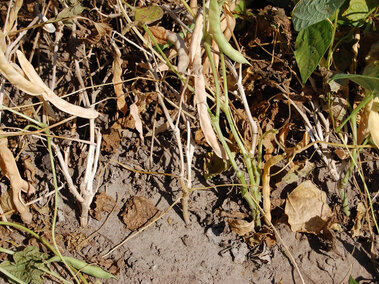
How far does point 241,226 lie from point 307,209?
0.21 meters

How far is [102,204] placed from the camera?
127 cm

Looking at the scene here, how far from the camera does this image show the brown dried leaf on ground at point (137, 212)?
1.25m

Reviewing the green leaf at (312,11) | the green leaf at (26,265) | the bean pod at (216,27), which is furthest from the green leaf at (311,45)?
the green leaf at (26,265)

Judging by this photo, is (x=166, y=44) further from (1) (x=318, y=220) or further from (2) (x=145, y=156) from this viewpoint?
(1) (x=318, y=220)

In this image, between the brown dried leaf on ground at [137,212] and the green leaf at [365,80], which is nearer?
the green leaf at [365,80]

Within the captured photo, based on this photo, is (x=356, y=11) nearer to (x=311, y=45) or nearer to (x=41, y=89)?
(x=311, y=45)

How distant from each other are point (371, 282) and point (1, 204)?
1.11 metres

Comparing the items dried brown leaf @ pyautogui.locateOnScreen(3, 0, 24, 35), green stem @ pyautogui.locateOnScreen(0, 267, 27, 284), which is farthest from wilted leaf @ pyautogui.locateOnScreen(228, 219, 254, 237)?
dried brown leaf @ pyautogui.locateOnScreen(3, 0, 24, 35)

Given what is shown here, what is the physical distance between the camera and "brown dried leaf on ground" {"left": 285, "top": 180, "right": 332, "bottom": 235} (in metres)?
1.25

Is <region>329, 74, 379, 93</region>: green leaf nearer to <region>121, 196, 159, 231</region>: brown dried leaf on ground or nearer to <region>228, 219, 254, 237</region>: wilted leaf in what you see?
<region>228, 219, 254, 237</region>: wilted leaf

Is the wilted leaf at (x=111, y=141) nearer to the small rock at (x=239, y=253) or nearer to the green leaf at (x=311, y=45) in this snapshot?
the small rock at (x=239, y=253)

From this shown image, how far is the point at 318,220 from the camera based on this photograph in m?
1.24

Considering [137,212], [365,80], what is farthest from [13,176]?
[365,80]

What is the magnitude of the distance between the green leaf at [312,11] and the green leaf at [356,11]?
0.61 ft
